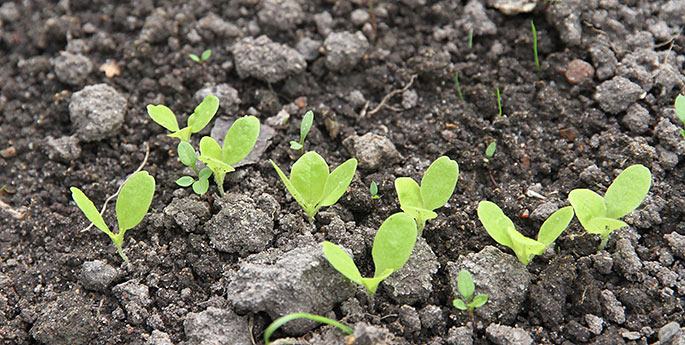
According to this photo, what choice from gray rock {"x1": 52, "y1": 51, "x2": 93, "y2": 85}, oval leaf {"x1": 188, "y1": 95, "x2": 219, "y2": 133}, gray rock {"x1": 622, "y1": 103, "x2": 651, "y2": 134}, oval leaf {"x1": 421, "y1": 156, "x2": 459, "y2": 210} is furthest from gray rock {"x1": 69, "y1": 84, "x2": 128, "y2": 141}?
gray rock {"x1": 622, "y1": 103, "x2": 651, "y2": 134}

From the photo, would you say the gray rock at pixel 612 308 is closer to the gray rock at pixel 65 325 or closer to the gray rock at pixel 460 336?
the gray rock at pixel 460 336

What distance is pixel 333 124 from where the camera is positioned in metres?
2.27

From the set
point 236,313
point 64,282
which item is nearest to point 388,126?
point 236,313

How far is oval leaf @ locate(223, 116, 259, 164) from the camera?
6.45 ft

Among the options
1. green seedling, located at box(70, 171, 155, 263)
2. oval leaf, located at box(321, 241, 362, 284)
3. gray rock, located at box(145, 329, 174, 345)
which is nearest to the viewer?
oval leaf, located at box(321, 241, 362, 284)

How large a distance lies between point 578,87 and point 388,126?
0.77m

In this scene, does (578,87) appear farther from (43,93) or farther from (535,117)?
(43,93)

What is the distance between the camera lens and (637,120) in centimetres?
221

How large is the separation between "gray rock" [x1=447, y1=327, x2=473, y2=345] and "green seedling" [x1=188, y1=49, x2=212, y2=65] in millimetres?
1473

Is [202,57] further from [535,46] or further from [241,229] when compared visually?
[535,46]

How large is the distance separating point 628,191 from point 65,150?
78.9 inches

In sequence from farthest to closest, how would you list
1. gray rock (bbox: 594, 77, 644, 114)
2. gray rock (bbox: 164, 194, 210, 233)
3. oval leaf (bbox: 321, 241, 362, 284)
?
gray rock (bbox: 594, 77, 644, 114) → gray rock (bbox: 164, 194, 210, 233) → oval leaf (bbox: 321, 241, 362, 284)

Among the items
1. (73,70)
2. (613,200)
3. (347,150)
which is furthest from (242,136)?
(613,200)

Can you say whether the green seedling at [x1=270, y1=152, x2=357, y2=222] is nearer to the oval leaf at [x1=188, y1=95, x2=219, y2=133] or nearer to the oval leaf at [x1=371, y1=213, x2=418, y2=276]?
the oval leaf at [x1=371, y1=213, x2=418, y2=276]
